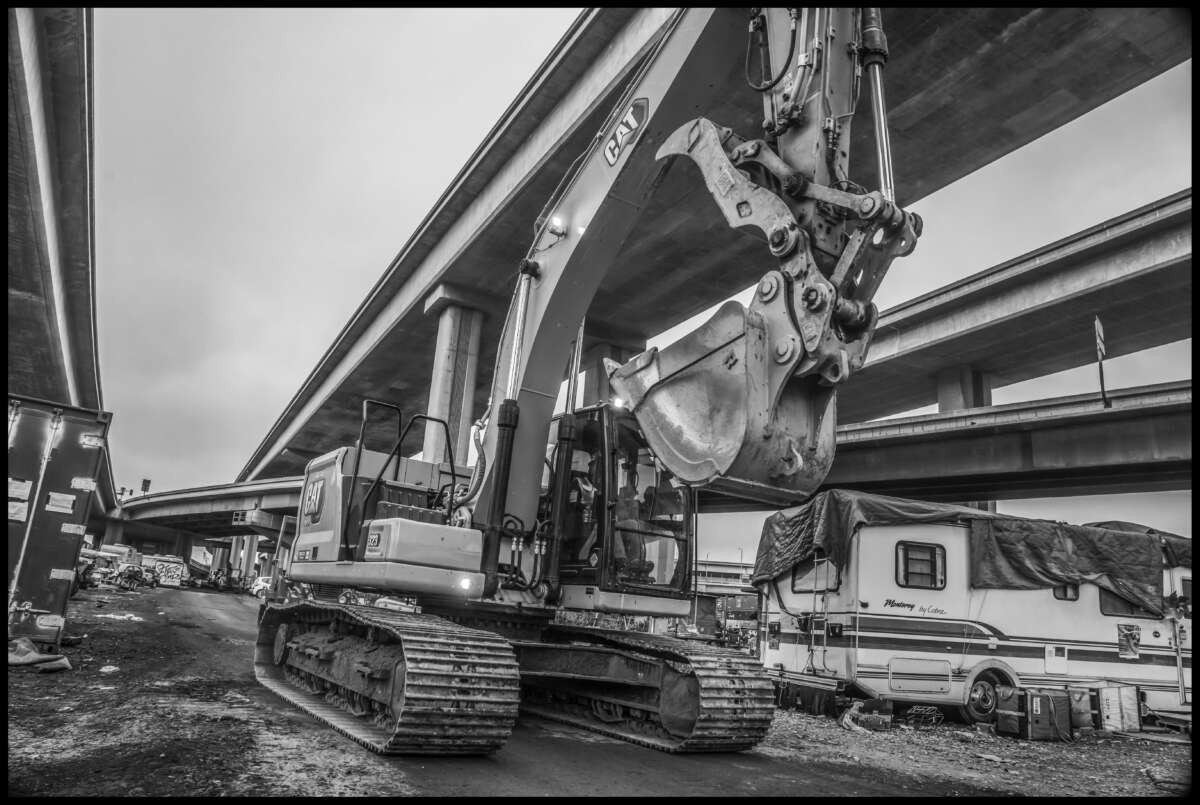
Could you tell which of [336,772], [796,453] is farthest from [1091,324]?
[336,772]

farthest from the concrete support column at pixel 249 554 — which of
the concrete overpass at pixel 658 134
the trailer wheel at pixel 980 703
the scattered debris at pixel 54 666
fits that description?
the trailer wheel at pixel 980 703

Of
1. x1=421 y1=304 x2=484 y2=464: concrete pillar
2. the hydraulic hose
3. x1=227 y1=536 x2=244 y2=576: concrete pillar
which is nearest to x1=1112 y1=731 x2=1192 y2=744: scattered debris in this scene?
the hydraulic hose

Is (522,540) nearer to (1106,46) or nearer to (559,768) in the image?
(559,768)

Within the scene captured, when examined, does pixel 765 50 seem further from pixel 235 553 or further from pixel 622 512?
pixel 235 553

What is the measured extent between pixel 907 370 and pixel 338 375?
804 inches

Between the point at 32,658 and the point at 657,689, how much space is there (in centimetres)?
739

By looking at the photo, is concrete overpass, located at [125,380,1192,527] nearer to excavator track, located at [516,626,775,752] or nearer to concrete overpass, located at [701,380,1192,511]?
concrete overpass, located at [701,380,1192,511]

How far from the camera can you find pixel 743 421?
5098 millimetres

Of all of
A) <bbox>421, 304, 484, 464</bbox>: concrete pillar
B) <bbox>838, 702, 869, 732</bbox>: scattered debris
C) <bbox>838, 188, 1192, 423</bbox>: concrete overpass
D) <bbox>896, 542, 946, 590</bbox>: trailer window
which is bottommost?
<bbox>838, 702, 869, 732</bbox>: scattered debris

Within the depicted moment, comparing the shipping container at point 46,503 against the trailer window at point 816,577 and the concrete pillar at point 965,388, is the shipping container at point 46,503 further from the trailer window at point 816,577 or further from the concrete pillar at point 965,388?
the concrete pillar at point 965,388

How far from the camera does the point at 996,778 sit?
7770 mm

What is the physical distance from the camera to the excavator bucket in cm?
508

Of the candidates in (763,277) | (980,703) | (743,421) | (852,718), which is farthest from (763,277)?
(980,703)

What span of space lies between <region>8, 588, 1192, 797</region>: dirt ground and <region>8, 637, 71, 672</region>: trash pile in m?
0.20
